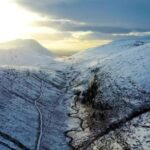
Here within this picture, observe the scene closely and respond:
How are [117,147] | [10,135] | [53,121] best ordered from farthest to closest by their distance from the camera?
[53,121]
[10,135]
[117,147]

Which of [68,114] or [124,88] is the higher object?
[124,88]

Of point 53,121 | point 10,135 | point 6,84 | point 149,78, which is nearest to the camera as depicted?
point 10,135

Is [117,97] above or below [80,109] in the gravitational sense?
above

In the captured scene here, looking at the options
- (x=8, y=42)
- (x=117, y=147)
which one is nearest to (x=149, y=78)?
(x=117, y=147)

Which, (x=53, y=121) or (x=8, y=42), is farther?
(x=8, y=42)

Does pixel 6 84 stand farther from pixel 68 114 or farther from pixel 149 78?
pixel 149 78

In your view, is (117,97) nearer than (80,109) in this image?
Yes

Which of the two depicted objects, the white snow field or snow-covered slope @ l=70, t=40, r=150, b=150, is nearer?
the white snow field

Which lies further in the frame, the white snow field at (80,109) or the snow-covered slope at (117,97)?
the snow-covered slope at (117,97)
